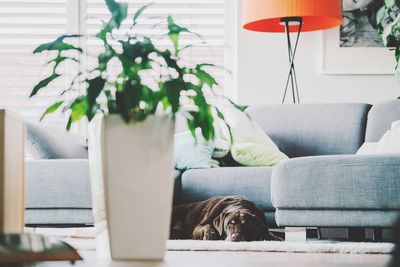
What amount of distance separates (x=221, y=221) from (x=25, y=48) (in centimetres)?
257

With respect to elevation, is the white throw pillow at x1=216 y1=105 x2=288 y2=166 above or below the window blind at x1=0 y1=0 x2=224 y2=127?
below

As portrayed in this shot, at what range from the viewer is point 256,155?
3482 mm

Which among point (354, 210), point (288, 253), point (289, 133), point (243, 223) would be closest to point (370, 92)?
point (289, 133)

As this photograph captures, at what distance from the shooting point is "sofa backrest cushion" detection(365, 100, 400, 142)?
3564 mm

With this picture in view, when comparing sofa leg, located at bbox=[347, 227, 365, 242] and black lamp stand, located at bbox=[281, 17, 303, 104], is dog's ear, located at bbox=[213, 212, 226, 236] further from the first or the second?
black lamp stand, located at bbox=[281, 17, 303, 104]

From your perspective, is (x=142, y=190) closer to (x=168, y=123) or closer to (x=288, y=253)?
(x=168, y=123)

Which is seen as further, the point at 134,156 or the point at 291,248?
the point at 291,248

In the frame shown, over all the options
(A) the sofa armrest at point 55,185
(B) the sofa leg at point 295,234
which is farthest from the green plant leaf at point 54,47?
(B) the sofa leg at point 295,234

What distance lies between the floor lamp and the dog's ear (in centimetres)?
157

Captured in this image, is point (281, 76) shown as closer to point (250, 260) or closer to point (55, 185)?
point (55, 185)

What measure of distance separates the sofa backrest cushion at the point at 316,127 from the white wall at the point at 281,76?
600 mm

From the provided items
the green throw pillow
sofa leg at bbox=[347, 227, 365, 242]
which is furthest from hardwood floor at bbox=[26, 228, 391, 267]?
the green throw pillow

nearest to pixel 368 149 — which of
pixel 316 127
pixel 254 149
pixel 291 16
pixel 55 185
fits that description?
pixel 316 127

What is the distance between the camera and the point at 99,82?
1.04 meters
